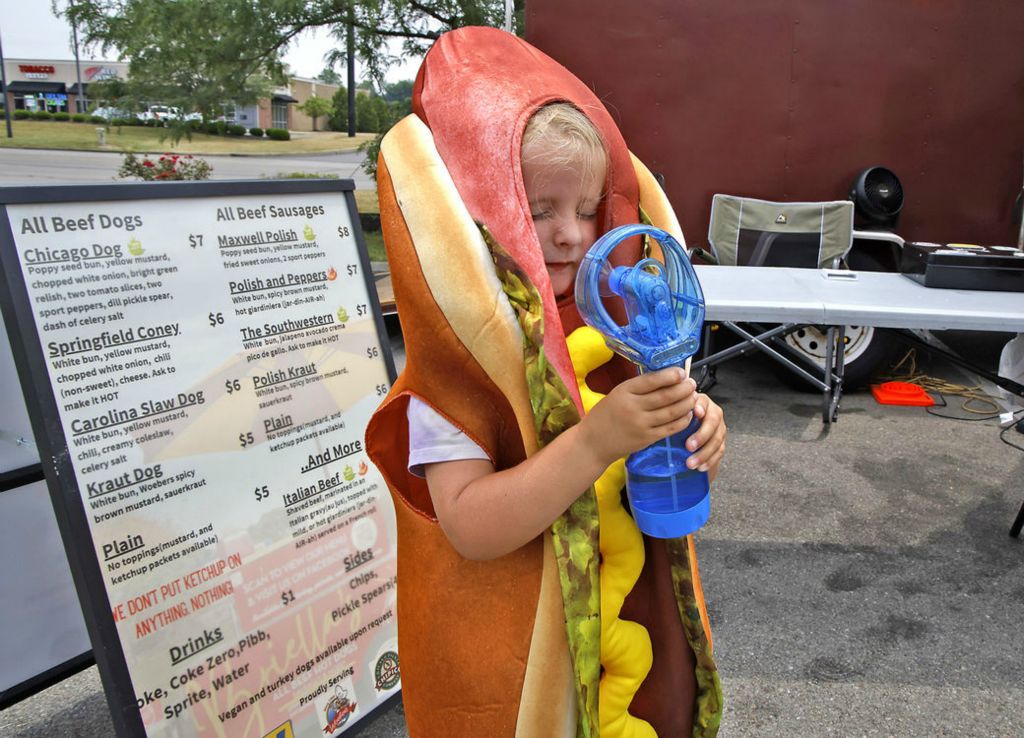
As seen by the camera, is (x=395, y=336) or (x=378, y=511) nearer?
(x=378, y=511)

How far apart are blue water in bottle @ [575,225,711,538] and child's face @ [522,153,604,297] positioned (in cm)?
8

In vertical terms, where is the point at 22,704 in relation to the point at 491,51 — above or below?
below

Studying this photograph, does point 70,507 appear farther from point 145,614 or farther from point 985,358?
point 985,358

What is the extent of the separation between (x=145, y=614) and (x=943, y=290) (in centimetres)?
325

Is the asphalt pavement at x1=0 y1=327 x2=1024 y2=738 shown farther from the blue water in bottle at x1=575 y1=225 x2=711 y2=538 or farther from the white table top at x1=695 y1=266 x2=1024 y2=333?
the blue water in bottle at x1=575 y1=225 x2=711 y2=538

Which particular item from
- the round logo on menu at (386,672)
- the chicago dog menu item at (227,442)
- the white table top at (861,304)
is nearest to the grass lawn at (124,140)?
the white table top at (861,304)

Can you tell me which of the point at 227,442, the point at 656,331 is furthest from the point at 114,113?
the point at 656,331

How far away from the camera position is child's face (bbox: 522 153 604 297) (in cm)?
97

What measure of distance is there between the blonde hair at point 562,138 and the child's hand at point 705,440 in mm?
339

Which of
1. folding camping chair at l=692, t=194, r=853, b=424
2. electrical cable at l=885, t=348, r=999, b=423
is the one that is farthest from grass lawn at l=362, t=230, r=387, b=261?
electrical cable at l=885, t=348, r=999, b=423

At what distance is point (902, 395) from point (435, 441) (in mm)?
4877

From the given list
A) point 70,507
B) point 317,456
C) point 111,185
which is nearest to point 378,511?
point 317,456

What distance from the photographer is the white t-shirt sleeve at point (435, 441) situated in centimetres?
98

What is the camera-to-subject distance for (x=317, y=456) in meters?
1.92
